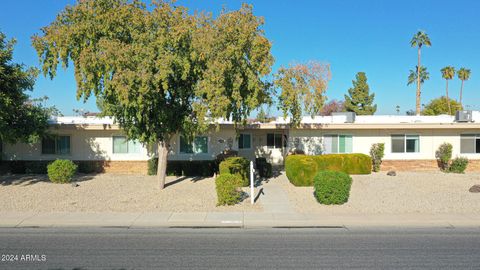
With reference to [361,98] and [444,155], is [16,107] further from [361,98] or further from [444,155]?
[361,98]

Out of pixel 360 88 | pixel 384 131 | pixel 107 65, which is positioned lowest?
pixel 384 131

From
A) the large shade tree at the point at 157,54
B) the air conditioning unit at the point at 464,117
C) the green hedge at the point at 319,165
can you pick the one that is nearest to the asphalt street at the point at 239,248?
the large shade tree at the point at 157,54

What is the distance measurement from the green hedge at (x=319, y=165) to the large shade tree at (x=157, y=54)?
4.73 meters

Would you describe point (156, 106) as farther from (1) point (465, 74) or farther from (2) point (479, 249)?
(1) point (465, 74)

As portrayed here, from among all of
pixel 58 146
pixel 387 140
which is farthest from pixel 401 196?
pixel 58 146

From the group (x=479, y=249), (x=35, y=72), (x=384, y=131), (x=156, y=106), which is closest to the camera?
(x=479, y=249)

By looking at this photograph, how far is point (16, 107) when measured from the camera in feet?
53.1

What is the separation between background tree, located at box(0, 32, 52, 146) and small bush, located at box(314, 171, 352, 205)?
37.5 ft

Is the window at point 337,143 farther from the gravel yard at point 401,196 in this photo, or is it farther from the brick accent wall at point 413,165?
the gravel yard at point 401,196

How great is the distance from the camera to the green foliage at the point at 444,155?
943 inches

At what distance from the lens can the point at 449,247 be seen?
8336 mm

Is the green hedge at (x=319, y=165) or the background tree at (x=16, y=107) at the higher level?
the background tree at (x=16, y=107)

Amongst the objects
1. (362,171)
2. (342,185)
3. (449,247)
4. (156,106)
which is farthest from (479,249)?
(362,171)

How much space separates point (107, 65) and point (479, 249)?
429 inches
